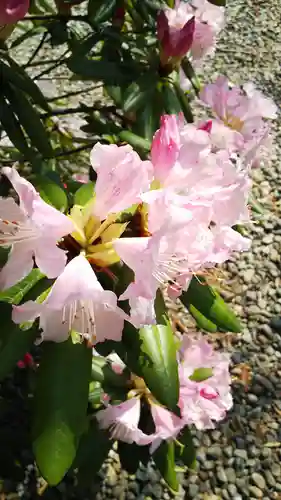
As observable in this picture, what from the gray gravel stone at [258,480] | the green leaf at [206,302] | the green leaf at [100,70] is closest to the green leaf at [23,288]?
the green leaf at [206,302]

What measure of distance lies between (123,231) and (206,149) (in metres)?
0.16

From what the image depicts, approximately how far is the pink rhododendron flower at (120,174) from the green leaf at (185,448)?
92 cm

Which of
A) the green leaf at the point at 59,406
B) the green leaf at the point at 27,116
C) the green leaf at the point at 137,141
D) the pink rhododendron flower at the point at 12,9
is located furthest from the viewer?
the green leaf at the point at 27,116

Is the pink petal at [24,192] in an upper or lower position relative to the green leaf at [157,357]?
upper

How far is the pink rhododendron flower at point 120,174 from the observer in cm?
74

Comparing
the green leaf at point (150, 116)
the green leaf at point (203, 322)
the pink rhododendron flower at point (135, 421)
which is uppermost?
the green leaf at point (150, 116)

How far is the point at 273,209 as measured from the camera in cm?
317

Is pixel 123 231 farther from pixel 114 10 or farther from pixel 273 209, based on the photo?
pixel 273 209

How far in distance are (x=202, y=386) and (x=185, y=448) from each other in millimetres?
324

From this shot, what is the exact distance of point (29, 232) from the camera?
0.71 meters

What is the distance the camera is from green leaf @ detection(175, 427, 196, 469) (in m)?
1.53

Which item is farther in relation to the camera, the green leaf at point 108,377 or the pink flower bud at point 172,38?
the green leaf at point 108,377

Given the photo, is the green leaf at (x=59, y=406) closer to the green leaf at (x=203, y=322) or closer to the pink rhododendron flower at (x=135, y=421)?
the green leaf at (x=203, y=322)

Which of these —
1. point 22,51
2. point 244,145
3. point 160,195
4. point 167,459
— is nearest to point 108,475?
point 167,459
